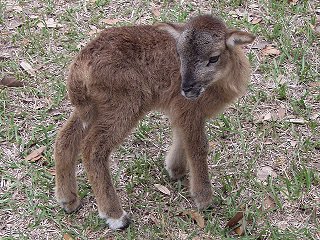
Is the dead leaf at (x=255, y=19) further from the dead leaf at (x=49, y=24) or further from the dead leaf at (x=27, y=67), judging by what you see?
the dead leaf at (x=27, y=67)

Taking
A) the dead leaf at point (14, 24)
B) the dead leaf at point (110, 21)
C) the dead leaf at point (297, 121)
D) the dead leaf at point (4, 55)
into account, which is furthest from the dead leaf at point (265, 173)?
the dead leaf at point (14, 24)

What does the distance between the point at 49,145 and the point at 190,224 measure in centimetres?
166

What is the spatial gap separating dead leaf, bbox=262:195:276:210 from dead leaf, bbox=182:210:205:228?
1.81 feet

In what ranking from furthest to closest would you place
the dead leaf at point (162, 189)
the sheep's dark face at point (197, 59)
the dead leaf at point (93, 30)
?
the dead leaf at point (93, 30), the dead leaf at point (162, 189), the sheep's dark face at point (197, 59)

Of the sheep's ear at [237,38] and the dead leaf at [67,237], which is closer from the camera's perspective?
the sheep's ear at [237,38]

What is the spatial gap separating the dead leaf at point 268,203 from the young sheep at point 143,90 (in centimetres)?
47

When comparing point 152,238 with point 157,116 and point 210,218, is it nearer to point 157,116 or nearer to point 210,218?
point 210,218

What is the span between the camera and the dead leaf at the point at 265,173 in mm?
5250

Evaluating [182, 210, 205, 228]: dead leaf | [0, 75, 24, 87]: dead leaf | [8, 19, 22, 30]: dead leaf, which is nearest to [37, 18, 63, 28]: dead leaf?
[8, 19, 22, 30]: dead leaf

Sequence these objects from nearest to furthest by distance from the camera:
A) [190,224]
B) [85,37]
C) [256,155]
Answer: [190,224], [256,155], [85,37]

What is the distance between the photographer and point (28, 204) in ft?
16.4

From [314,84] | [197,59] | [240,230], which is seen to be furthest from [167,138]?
[314,84]

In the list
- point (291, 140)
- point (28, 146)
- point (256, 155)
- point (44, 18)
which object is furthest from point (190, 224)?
point (44, 18)

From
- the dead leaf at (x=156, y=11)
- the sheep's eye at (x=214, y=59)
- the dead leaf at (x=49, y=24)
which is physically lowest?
the dead leaf at (x=49, y=24)
